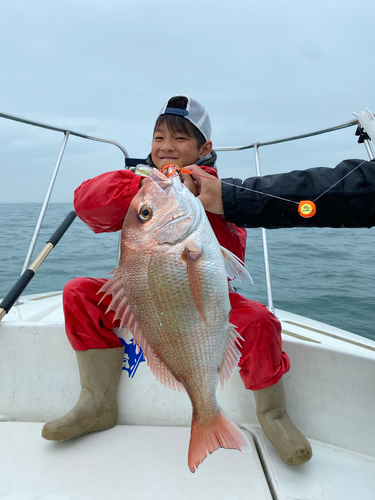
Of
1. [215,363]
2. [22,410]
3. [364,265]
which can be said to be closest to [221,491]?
[215,363]

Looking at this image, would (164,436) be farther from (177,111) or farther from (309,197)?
(177,111)

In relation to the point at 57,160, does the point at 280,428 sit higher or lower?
lower

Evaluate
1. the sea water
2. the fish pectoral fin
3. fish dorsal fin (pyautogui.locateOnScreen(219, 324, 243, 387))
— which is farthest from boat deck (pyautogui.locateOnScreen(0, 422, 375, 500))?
the sea water

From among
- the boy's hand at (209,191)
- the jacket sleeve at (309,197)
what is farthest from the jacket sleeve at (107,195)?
the jacket sleeve at (309,197)

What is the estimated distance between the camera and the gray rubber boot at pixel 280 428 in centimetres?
167

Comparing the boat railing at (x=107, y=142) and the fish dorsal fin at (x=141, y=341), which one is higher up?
the boat railing at (x=107, y=142)

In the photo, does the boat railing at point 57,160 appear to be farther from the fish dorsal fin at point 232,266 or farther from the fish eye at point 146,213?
the fish dorsal fin at point 232,266

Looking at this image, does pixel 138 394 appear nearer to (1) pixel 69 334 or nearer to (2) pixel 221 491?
(1) pixel 69 334

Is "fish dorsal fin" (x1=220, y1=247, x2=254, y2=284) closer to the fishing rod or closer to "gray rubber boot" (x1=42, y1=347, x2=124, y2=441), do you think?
"gray rubber boot" (x1=42, y1=347, x2=124, y2=441)

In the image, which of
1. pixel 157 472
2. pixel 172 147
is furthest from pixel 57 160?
pixel 157 472

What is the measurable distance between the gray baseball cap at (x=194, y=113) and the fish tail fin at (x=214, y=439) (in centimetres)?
158

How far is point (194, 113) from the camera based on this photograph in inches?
83.8

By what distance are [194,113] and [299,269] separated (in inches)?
219

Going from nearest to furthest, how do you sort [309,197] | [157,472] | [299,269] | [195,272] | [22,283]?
[195,272], [309,197], [157,472], [22,283], [299,269]
